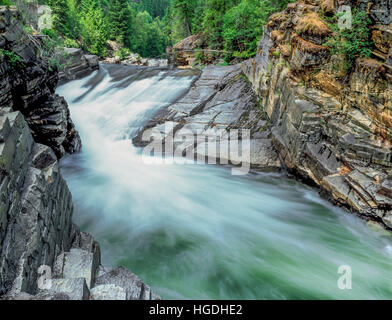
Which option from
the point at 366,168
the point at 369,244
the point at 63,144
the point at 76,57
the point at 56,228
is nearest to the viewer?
the point at 56,228

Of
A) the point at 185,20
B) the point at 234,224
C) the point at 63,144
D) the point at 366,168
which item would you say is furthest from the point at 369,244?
the point at 185,20

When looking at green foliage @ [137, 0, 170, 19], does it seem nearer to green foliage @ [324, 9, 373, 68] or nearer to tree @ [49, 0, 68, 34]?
tree @ [49, 0, 68, 34]

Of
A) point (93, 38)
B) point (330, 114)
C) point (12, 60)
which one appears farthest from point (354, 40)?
point (93, 38)

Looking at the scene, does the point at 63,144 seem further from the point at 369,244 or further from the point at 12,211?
the point at 369,244

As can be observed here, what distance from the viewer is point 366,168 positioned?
6.22 meters

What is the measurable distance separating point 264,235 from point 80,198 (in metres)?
5.27

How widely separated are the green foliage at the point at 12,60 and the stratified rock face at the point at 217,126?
196 inches

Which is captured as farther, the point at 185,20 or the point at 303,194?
the point at 185,20

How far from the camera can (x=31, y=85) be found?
7.42 metres

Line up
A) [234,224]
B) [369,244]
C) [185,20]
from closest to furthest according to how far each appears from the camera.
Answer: [369,244]
[234,224]
[185,20]

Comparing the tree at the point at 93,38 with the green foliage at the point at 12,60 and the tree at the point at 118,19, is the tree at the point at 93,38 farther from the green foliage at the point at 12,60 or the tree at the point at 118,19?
the green foliage at the point at 12,60

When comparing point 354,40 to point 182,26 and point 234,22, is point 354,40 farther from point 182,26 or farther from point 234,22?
point 182,26

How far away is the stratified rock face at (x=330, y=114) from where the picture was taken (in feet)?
19.3

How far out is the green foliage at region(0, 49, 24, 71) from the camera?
21.3 feet
